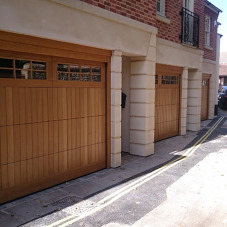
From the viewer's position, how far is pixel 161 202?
4.88 metres

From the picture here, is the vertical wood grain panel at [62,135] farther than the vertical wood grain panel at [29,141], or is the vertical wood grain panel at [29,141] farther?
the vertical wood grain panel at [62,135]

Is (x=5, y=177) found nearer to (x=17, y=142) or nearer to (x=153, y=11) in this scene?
(x=17, y=142)

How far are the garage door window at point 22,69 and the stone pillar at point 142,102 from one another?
3.31 m

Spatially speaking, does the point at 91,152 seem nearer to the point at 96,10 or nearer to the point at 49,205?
the point at 49,205

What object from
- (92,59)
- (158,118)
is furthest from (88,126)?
(158,118)

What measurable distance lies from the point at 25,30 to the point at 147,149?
4944 millimetres

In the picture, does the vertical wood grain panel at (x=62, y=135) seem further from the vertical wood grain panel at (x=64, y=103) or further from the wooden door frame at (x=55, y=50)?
→ the wooden door frame at (x=55, y=50)

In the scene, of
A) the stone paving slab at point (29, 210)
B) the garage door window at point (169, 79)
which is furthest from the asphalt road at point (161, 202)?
the garage door window at point (169, 79)

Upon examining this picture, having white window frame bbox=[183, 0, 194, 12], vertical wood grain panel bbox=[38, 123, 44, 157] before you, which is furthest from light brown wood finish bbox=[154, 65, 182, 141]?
vertical wood grain panel bbox=[38, 123, 44, 157]

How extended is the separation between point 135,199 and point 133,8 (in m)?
4.72

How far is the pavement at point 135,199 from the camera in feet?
13.8

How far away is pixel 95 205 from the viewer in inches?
185

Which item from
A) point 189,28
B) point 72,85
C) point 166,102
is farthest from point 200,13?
point 72,85

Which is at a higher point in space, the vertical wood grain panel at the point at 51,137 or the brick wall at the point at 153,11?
the brick wall at the point at 153,11
